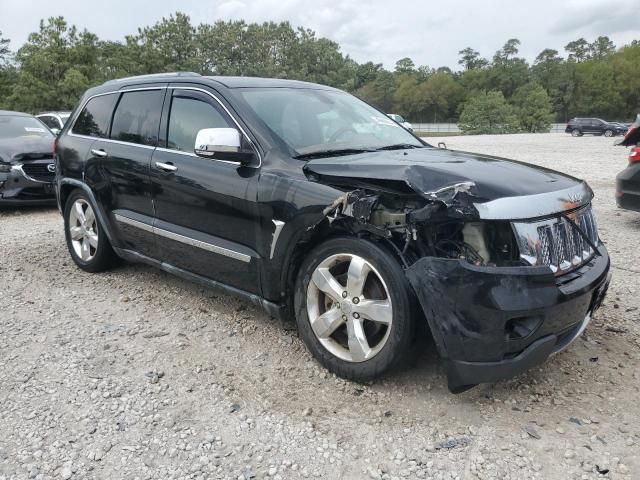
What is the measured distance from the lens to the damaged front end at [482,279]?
2561 millimetres

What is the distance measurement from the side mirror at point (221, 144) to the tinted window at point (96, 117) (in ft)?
6.11

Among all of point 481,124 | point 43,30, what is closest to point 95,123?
point 43,30

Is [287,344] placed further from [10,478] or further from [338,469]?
[10,478]

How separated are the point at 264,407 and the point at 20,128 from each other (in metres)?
8.59

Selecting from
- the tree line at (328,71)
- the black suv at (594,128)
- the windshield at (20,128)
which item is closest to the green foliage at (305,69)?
the tree line at (328,71)

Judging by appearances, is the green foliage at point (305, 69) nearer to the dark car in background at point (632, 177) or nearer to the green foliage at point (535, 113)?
the green foliage at point (535, 113)

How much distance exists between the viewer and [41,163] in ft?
28.2

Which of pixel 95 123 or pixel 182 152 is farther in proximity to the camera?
pixel 95 123

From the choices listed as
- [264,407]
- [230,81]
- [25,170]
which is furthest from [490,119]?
[264,407]

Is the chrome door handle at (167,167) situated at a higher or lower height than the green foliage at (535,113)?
higher

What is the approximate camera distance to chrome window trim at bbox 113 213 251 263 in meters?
3.54

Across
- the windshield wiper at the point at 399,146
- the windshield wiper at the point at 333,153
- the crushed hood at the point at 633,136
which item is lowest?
the crushed hood at the point at 633,136

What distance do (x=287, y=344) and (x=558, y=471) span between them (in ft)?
5.96

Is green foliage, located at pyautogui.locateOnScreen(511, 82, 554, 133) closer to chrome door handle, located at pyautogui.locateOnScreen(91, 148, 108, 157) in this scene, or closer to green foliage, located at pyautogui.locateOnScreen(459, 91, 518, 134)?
green foliage, located at pyautogui.locateOnScreen(459, 91, 518, 134)
